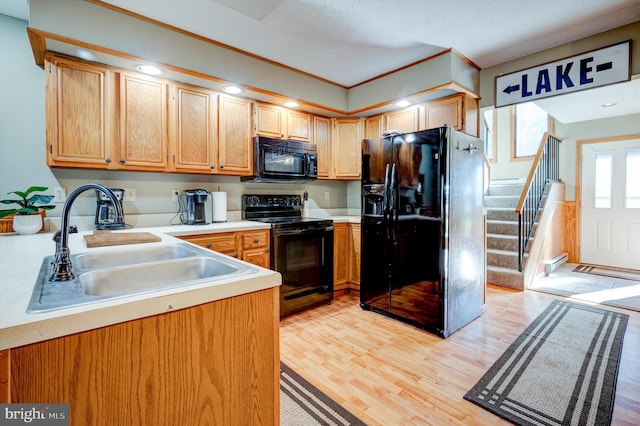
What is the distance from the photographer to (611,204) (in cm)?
491

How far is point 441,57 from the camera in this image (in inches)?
117

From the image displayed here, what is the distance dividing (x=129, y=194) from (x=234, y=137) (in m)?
1.09

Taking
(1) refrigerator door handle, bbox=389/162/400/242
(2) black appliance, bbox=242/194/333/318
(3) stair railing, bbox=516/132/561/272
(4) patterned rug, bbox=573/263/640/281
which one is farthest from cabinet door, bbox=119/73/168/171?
(4) patterned rug, bbox=573/263/640/281

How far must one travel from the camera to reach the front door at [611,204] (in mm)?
4715

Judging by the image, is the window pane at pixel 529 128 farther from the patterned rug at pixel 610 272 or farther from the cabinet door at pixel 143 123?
the cabinet door at pixel 143 123

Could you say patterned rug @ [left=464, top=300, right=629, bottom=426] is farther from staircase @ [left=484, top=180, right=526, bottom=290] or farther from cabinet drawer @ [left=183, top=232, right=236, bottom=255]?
cabinet drawer @ [left=183, top=232, right=236, bottom=255]

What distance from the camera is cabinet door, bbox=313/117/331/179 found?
12.7ft

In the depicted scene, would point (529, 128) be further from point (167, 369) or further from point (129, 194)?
point (167, 369)

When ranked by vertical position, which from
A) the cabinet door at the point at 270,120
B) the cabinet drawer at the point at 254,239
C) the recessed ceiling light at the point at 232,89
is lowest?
the cabinet drawer at the point at 254,239

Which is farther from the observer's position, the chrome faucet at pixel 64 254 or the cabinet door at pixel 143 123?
the cabinet door at pixel 143 123

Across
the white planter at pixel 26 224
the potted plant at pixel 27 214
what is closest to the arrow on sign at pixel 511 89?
the potted plant at pixel 27 214

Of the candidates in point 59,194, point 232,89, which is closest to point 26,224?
point 59,194

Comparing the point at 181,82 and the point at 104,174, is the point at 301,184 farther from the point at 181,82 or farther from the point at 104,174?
the point at 104,174

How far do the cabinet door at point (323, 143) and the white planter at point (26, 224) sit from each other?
2697 millimetres
